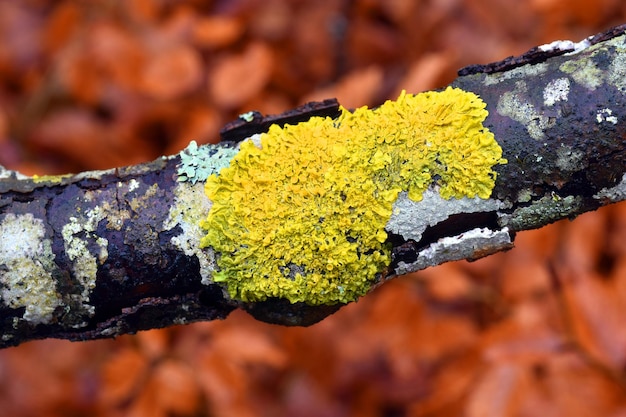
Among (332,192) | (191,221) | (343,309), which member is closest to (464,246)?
(332,192)

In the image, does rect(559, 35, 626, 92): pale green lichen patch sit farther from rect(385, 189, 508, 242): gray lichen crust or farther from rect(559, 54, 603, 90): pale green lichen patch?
rect(385, 189, 508, 242): gray lichen crust

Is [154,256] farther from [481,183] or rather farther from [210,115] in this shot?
[210,115]

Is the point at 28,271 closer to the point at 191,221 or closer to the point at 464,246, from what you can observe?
the point at 191,221

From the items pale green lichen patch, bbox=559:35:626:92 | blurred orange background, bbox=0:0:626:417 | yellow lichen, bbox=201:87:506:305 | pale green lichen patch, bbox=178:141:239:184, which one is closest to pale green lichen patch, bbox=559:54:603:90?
pale green lichen patch, bbox=559:35:626:92

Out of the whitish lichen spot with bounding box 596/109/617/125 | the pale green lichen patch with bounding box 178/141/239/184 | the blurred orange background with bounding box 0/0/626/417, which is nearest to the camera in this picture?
the whitish lichen spot with bounding box 596/109/617/125

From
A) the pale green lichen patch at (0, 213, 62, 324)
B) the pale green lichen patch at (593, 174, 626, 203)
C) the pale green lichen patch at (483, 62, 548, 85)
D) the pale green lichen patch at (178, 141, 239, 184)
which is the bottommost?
the pale green lichen patch at (593, 174, 626, 203)

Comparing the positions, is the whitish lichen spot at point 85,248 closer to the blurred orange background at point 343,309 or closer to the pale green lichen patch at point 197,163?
the pale green lichen patch at point 197,163

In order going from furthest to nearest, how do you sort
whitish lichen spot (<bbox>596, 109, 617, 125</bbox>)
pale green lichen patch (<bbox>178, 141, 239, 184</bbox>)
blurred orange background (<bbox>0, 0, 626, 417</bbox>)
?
blurred orange background (<bbox>0, 0, 626, 417</bbox>)
pale green lichen patch (<bbox>178, 141, 239, 184</bbox>)
whitish lichen spot (<bbox>596, 109, 617, 125</bbox>)
